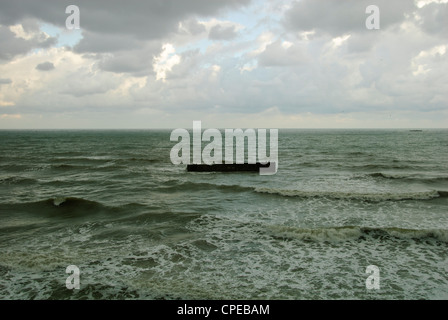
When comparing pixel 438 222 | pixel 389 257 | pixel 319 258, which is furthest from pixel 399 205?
pixel 319 258

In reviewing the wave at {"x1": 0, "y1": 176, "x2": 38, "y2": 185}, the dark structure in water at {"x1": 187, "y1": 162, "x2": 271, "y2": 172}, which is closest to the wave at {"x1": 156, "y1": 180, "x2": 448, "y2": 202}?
the dark structure in water at {"x1": 187, "y1": 162, "x2": 271, "y2": 172}

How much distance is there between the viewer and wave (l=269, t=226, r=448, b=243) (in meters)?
10.8

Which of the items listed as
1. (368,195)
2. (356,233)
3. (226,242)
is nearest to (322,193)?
(368,195)

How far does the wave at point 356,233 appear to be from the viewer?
10828 mm

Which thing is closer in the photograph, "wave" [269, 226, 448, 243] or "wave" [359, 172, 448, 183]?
"wave" [269, 226, 448, 243]

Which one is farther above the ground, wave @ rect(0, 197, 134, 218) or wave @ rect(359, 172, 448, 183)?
wave @ rect(359, 172, 448, 183)

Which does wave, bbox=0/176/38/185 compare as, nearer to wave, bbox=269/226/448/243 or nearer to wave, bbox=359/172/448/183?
wave, bbox=269/226/448/243

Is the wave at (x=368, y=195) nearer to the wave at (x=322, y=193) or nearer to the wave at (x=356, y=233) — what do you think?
the wave at (x=322, y=193)

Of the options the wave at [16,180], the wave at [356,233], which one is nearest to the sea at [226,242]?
the wave at [356,233]

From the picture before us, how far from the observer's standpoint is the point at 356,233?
11.1m

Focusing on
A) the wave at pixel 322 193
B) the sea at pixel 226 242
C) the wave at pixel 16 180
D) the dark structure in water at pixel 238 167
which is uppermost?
the dark structure in water at pixel 238 167

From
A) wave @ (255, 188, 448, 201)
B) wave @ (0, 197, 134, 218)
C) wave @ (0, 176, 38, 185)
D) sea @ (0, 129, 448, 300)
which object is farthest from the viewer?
wave @ (0, 176, 38, 185)

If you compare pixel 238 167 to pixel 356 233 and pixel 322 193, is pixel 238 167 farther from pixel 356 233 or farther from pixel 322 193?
pixel 356 233
